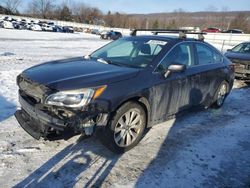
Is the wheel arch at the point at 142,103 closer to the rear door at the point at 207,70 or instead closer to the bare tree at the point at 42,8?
the rear door at the point at 207,70

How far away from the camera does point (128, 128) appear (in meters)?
4.05

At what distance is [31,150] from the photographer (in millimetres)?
3928

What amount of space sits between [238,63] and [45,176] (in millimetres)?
8539

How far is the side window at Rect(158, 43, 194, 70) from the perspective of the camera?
4.48 m

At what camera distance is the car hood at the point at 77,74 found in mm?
3525

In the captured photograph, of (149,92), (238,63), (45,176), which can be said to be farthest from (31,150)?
(238,63)

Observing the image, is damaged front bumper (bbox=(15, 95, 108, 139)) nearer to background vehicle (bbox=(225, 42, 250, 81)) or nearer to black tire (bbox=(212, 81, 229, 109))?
black tire (bbox=(212, 81, 229, 109))

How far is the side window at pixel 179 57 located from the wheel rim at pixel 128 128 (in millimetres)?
880

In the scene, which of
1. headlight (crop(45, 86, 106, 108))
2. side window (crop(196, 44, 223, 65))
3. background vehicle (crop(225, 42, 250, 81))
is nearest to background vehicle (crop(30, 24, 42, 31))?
background vehicle (crop(225, 42, 250, 81))

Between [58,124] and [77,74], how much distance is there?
0.78 m

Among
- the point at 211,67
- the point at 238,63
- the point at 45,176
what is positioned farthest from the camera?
the point at 238,63

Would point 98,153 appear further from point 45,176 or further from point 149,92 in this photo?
point 149,92

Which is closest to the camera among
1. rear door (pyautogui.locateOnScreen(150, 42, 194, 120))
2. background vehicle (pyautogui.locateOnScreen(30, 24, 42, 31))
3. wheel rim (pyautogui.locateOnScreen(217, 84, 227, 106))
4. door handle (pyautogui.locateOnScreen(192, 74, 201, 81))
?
rear door (pyautogui.locateOnScreen(150, 42, 194, 120))

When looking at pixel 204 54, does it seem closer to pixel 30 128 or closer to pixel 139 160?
pixel 139 160
